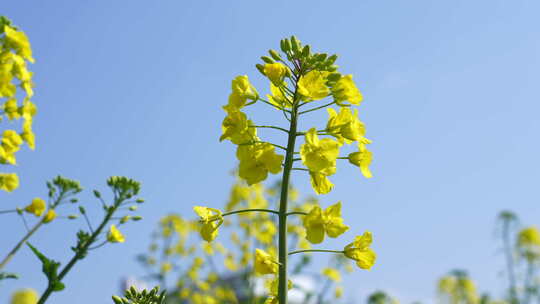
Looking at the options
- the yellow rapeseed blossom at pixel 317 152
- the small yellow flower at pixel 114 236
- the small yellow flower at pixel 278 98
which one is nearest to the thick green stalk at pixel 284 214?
the yellow rapeseed blossom at pixel 317 152

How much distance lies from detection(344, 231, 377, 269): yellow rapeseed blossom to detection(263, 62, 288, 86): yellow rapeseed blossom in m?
0.80

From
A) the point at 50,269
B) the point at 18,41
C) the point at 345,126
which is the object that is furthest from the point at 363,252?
the point at 18,41

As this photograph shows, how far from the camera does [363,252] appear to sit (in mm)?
2180

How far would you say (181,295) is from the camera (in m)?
9.45

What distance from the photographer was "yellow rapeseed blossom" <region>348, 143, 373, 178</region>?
2373 millimetres

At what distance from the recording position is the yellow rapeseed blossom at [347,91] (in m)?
2.28

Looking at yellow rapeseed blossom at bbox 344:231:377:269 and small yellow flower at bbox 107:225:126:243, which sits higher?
small yellow flower at bbox 107:225:126:243

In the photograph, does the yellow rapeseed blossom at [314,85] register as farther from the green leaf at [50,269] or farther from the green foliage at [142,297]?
the green leaf at [50,269]

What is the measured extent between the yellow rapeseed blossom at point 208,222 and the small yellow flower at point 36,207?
206cm

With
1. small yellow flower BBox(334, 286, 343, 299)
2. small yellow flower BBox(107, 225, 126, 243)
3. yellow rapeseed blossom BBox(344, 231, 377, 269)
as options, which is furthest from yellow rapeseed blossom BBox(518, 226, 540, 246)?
yellow rapeseed blossom BBox(344, 231, 377, 269)

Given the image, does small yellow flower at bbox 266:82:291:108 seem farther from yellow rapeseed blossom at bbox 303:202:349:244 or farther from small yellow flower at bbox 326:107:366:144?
yellow rapeseed blossom at bbox 303:202:349:244

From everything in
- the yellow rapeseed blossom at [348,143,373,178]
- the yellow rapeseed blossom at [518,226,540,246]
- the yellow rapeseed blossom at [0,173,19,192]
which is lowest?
the yellow rapeseed blossom at [348,143,373,178]

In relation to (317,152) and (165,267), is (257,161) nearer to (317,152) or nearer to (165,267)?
(317,152)

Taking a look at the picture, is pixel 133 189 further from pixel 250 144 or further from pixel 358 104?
pixel 358 104
